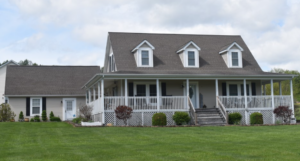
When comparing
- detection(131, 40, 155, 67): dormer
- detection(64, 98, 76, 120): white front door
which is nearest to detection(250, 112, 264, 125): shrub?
detection(131, 40, 155, 67): dormer

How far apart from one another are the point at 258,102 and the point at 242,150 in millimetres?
15373

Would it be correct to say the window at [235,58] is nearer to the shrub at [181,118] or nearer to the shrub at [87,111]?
the shrub at [181,118]

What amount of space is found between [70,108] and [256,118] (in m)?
16.8

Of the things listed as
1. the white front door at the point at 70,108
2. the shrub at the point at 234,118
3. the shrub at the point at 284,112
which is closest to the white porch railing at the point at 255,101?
the shrub at the point at 284,112

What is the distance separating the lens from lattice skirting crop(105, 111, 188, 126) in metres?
22.5

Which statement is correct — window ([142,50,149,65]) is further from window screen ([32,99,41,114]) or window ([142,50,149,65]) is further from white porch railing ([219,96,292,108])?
window screen ([32,99,41,114])

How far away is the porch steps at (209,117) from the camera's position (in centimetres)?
2246

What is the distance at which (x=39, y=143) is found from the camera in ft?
41.7

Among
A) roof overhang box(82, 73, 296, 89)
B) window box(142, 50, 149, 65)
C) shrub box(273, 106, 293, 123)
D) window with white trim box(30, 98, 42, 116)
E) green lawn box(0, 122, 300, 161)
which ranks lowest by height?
green lawn box(0, 122, 300, 161)

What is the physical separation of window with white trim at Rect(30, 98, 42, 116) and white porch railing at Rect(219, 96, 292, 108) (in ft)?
52.5

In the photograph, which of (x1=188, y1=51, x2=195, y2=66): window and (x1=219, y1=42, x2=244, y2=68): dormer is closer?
(x1=188, y1=51, x2=195, y2=66): window

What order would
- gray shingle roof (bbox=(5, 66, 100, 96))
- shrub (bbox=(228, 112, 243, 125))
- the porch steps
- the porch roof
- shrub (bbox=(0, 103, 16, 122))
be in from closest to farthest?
the porch roof, the porch steps, shrub (bbox=(228, 112, 243, 125)), shrub (bbox=(0, 103, 16, 122)), gray shingle roof (bbox=(5, 66, 100, 96))

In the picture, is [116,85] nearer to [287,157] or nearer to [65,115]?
[65,115]

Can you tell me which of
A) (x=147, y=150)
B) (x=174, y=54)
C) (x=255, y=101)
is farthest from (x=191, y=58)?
(x=147, y=150)
